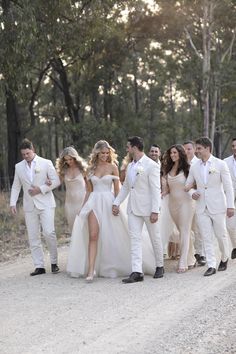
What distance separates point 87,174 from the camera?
32.7 feet

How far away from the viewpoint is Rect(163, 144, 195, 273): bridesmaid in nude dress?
1027 centimetres

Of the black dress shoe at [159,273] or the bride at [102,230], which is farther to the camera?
the bride at [102,230]

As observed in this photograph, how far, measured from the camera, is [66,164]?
415 inches

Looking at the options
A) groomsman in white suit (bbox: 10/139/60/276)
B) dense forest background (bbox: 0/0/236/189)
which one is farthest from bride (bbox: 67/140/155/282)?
dense forest background (bbox: 0/0/236/189)

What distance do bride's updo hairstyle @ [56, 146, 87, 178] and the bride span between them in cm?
56

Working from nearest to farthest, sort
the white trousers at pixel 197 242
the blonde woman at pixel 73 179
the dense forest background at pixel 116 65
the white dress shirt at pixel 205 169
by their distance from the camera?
the white dress shirt at pixel 205 169, the blonde woman at pixel 73 179, the white trousers at pixel 197 242, the dense forest background at pixel 116 65

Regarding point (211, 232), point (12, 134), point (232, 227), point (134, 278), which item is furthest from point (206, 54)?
point (134, 278)

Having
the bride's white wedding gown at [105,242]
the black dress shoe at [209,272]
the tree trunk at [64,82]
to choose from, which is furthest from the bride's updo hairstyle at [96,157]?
the tree trunk at [64,82]

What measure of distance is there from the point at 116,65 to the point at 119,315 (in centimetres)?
3190

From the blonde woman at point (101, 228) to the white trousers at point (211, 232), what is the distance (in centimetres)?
126

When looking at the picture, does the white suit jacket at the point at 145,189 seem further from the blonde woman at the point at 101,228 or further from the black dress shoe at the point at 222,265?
the black dress shoe at the point at 222,265

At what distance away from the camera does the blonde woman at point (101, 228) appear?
9820mm

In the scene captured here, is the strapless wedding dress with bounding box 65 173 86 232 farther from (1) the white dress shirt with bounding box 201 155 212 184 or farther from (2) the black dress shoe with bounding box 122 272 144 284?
(1) the white dress shirt with bounding box 201 155 212 184

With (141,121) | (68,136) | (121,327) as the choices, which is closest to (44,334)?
(121,327)
